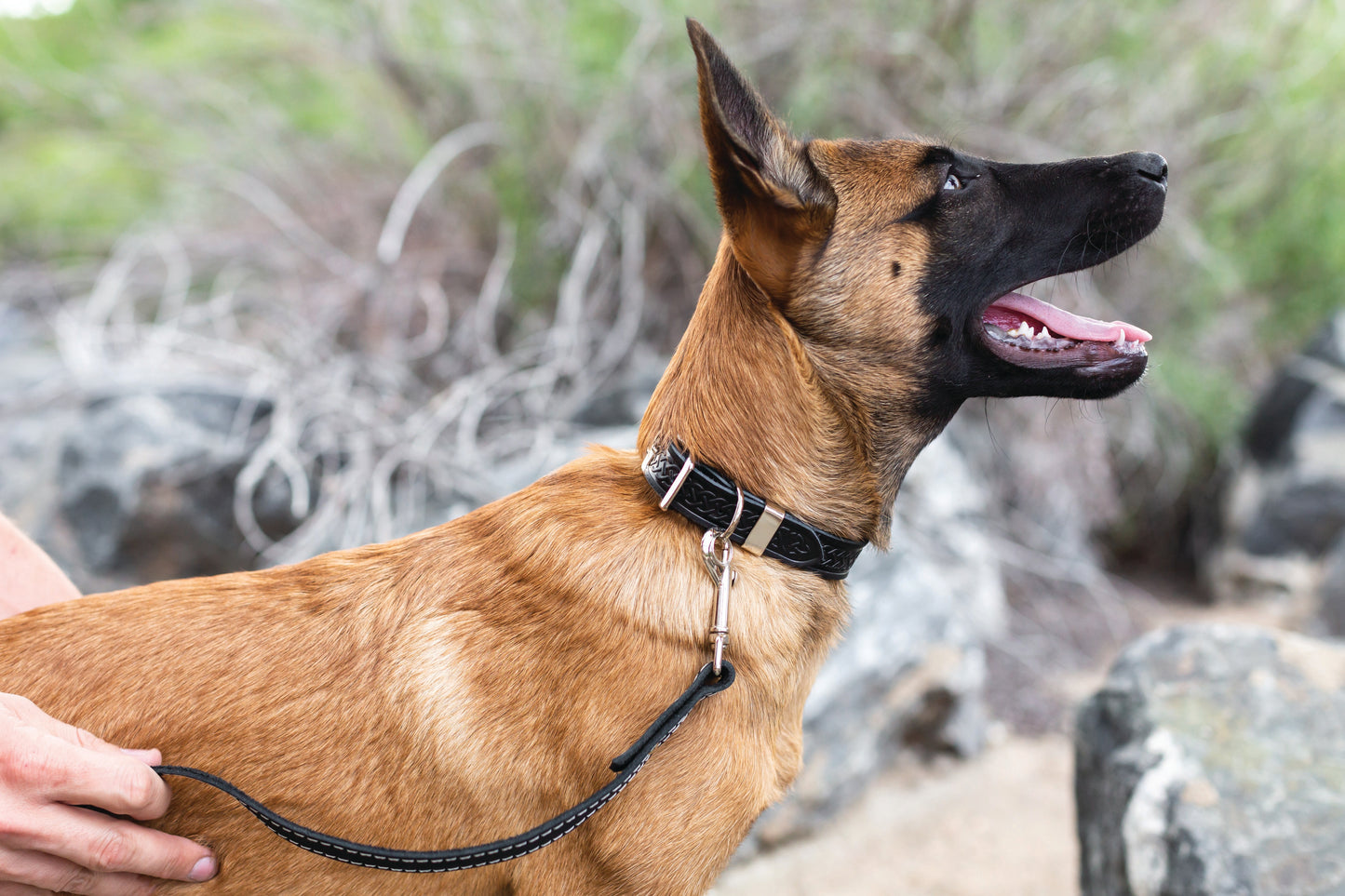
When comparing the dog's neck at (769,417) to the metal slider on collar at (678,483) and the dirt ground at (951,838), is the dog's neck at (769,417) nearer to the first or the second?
the metal slider on collar at (678,483)

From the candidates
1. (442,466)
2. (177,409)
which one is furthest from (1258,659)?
(177,409)

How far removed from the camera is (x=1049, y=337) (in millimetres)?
1779

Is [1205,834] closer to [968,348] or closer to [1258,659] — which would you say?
[1258,659]

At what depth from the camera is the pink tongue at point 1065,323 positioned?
179 centimetres

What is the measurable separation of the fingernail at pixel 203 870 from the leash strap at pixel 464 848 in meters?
0.11

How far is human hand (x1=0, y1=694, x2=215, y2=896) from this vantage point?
52.6 inches

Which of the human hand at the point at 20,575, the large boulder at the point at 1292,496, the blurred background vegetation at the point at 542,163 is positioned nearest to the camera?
the human hand at the point at 20,575

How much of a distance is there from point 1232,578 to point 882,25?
3.92 meters

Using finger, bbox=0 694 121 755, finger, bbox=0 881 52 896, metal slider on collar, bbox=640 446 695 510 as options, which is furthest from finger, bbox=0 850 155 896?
metal slider on collar, bbox=640 446 695 510

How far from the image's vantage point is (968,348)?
5.78 feet

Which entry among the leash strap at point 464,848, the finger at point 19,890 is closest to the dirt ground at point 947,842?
the leash strap at point 464,848

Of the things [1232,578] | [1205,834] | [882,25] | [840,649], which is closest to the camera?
[1205,834]

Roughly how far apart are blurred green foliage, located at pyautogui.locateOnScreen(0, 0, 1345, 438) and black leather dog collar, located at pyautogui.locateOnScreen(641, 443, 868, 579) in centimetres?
329

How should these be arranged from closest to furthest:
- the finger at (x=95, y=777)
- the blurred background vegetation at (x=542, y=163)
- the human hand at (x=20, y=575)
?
1. the finger at (x=95, y=777)
2. the human hand at (x=20, y=575)
3. the blurred background vegetation at (x=542, y=163)
